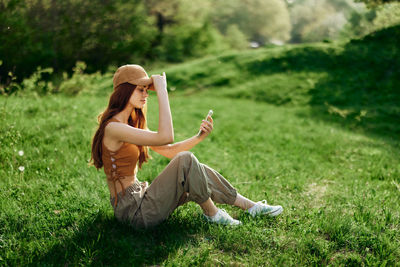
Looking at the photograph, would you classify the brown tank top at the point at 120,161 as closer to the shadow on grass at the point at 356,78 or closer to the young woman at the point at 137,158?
the young woman at the point at 137,158

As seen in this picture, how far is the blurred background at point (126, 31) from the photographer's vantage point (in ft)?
22.8

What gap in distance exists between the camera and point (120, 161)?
3.04 m

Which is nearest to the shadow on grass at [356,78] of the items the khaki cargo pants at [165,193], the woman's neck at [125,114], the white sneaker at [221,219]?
the white sneaker at [221,219]

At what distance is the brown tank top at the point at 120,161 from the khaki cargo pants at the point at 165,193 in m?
0.14

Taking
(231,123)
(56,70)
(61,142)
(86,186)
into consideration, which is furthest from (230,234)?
(56,70)

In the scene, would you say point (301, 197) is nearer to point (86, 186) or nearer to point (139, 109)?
point (139, 109)

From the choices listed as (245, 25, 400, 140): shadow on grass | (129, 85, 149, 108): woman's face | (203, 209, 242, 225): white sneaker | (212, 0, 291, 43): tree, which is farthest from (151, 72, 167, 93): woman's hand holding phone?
(212, 0, 291, 43): tree

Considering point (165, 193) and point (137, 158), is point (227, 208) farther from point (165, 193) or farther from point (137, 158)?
point (137, 158)

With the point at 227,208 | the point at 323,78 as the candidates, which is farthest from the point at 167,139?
the point at 323,78

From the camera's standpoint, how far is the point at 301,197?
4.30 metres

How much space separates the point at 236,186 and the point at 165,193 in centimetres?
183

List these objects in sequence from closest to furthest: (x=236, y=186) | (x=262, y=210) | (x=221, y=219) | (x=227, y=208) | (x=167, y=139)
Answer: (x=167, y=139) < (x=221, y=219) < (x=262, y=210) < (x=227, y=208) < (x=236, y=186)

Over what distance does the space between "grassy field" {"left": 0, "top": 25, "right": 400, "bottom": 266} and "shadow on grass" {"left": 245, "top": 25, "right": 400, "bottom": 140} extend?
0.15 m

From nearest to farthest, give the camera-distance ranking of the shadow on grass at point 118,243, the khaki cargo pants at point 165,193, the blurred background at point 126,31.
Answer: the shadow on grass at point 118,243 < the khaki cargo pants at point 165,193 < the blurred background at point 126,31
